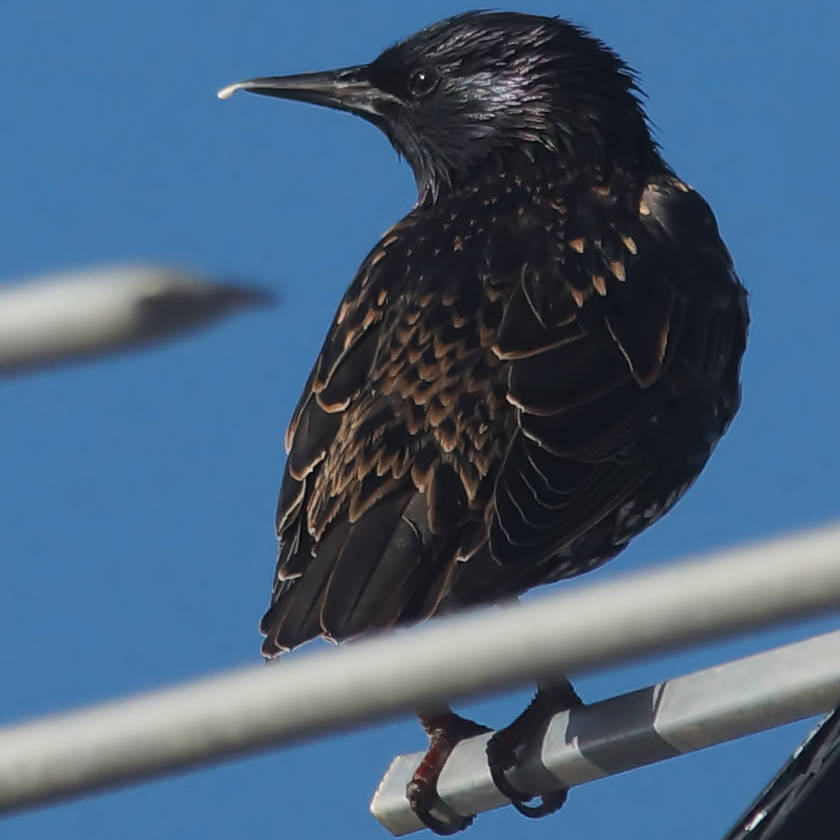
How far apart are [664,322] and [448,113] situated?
4.72ft

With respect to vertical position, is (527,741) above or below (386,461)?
below

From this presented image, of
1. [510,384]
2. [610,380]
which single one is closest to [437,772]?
[510,384]

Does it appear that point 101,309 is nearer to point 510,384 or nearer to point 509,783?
point 509,783

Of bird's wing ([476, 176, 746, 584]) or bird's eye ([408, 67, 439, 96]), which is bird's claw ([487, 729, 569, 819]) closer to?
bird's wing ([476, 176, 746, 584])

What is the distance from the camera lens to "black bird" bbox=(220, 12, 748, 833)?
4.39 metres

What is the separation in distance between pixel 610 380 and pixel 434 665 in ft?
11.7

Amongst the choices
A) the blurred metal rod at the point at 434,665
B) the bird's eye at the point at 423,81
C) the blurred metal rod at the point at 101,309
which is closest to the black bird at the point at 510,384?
the bird's eye at the point at 423,81

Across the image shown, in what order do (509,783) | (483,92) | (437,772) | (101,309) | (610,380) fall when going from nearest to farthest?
(101,309) < (509,783) < (437,772) < (610,380) < (483,92)

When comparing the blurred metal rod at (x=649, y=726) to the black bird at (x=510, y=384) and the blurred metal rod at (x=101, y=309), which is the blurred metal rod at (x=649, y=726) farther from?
the blurred metal rod at (x=101, y=309)

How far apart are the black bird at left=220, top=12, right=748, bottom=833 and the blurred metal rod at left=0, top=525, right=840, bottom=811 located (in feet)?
8.19

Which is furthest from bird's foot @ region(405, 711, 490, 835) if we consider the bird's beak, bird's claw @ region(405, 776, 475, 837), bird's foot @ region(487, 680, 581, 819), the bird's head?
the bird's beak

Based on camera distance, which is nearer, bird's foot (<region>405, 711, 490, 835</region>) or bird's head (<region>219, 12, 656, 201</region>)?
bird's foot (<region>405, 711, 490, 835</region>)

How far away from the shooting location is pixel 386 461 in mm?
4617

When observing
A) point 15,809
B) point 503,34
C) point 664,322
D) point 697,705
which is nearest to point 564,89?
point 503,34
